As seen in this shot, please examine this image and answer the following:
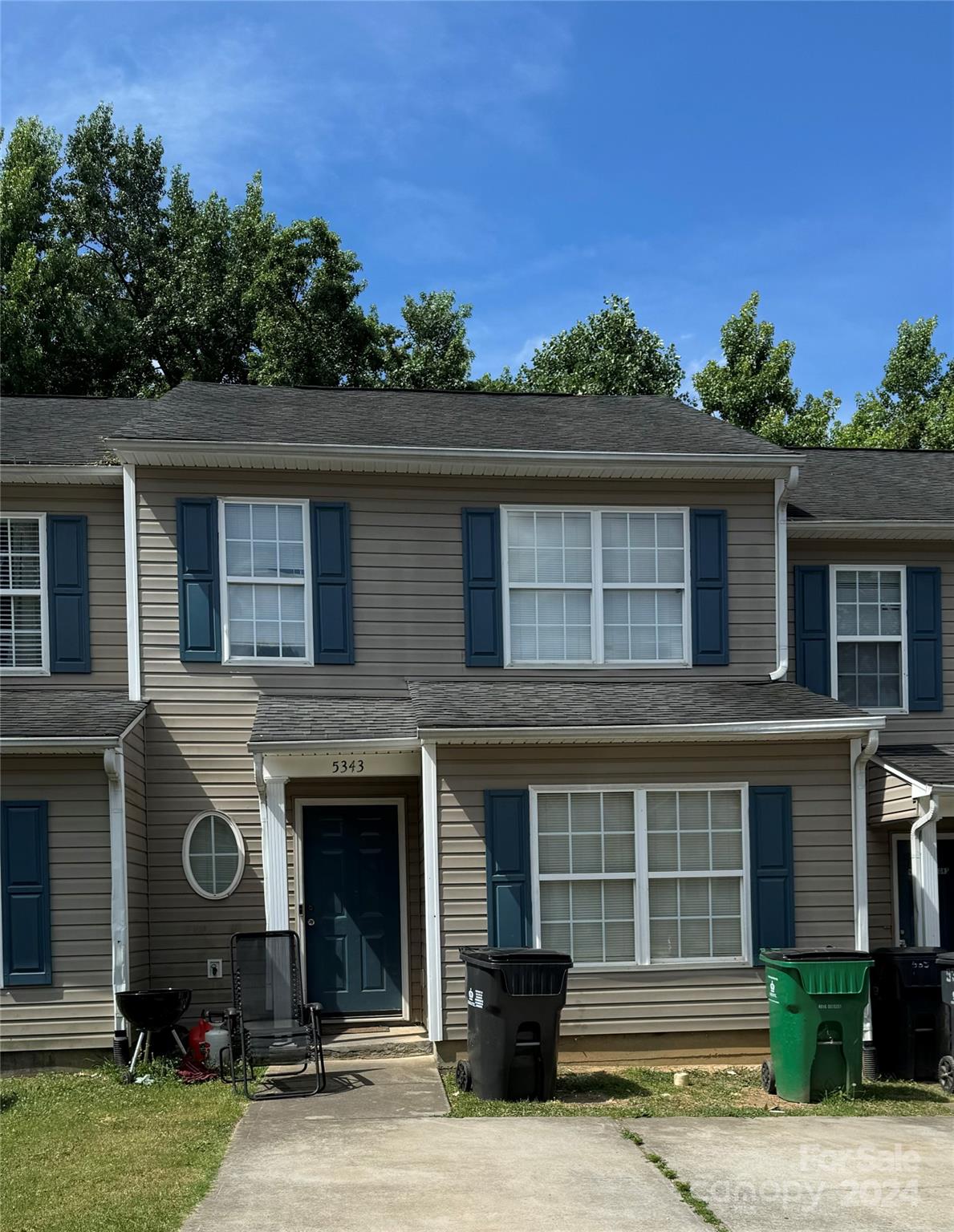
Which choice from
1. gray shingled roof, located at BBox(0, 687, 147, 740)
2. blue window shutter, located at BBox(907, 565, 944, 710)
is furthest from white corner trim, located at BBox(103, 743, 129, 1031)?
blue window shutter, located at BBox(907, 565, 944, 710)

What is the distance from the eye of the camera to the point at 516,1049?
31.2 ft

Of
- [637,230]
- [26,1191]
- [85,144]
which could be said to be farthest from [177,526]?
[85,144]

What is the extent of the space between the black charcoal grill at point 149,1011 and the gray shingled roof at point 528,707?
208cm

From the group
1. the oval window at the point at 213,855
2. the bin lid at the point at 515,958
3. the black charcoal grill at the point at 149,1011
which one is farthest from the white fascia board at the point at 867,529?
the black charcoal grill at the point at 149,1011

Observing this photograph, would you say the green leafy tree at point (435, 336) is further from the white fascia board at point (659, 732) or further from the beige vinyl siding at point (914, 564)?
the white fascia board at point (659, 732)

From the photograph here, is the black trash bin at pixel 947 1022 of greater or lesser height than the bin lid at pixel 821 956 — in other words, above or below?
below

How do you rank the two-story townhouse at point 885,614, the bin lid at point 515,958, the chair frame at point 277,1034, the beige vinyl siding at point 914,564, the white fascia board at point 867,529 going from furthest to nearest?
the beige vinyl siding at point 914,564 → the two-story townhouse at point 885,614 → the white fascia board at point 867,529 → the chair frame at point 277,1034 → the bin lid at point 515,958

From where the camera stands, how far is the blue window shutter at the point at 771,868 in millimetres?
11281

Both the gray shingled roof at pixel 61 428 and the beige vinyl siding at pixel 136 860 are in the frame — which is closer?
the beige vinyl siding at pixel 136 860

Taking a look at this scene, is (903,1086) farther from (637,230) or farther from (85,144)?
(85,144)

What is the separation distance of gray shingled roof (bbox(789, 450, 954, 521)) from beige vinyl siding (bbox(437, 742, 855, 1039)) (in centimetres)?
333

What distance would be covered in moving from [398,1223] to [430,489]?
755 centimetres

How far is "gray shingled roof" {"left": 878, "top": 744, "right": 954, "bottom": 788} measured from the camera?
12.0 m

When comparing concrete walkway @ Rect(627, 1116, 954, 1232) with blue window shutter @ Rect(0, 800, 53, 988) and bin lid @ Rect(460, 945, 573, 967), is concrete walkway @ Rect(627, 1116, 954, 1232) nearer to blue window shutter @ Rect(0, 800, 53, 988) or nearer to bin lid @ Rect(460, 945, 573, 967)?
bin lid @ Rect(460, 945, 573, 967)
